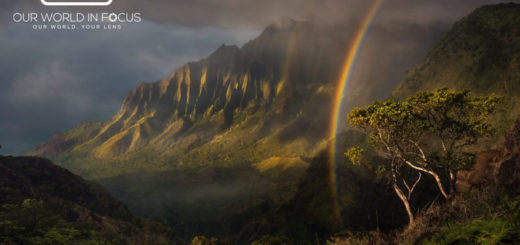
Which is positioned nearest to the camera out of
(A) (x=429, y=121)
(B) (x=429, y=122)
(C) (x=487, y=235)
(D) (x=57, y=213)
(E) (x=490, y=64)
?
(C) (x=487, y=235)

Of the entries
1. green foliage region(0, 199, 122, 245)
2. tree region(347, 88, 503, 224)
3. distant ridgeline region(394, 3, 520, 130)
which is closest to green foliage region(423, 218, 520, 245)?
tree region(347, 88, 503, 224)

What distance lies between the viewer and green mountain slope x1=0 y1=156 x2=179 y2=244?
6763 centimetres

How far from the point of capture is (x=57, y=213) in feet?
302

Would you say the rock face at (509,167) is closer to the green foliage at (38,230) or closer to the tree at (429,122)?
the tree at (429,122)

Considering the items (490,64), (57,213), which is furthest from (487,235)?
(490,64)

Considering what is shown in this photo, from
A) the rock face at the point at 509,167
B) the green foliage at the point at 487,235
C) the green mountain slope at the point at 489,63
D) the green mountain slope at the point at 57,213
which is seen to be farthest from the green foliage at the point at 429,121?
the green mountain slope at the point at 489,63

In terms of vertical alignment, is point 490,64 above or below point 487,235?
above

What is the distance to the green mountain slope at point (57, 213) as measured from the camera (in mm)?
67631

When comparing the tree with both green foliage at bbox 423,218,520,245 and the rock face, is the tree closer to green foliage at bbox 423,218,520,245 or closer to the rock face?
the rock face

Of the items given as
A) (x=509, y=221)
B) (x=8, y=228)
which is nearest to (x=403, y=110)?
(x=509, y=221)

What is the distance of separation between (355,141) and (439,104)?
497 feet

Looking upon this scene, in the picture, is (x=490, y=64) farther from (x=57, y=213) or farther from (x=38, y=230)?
(x=38, y=230)

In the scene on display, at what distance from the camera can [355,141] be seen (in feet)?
588

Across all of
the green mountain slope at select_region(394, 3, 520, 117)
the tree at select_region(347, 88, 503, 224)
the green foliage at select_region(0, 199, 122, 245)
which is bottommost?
the green foliage at select_region(0, 199, 122, 245)
